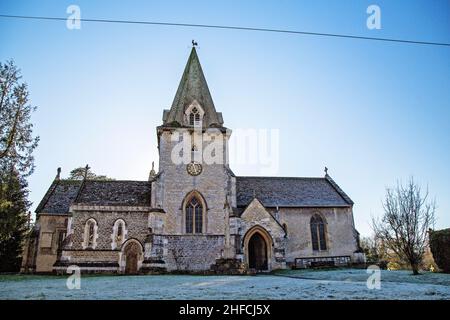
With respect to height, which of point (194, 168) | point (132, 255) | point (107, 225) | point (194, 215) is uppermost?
point (194, 168)

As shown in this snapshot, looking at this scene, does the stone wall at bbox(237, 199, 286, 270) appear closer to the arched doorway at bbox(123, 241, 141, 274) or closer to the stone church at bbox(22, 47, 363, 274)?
the stone church at bbox(22, 47, 363, 274)

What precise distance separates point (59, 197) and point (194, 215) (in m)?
14.2

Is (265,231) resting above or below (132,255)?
above

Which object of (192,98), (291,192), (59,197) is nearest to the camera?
(192,98)

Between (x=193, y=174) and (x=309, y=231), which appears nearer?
(x=193, y=174)

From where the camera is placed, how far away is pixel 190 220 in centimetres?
2373

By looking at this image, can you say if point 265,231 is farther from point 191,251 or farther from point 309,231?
point 309,231

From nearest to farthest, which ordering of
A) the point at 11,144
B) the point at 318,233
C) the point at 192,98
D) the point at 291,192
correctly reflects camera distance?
the point at 11,144 < the point at 318,233 < the point at 192,98 < the point at 291,192

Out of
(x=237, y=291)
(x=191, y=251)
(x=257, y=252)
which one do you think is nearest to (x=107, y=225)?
(x=191, y=251)

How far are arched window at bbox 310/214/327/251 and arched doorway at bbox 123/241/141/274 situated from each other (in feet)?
49.7
